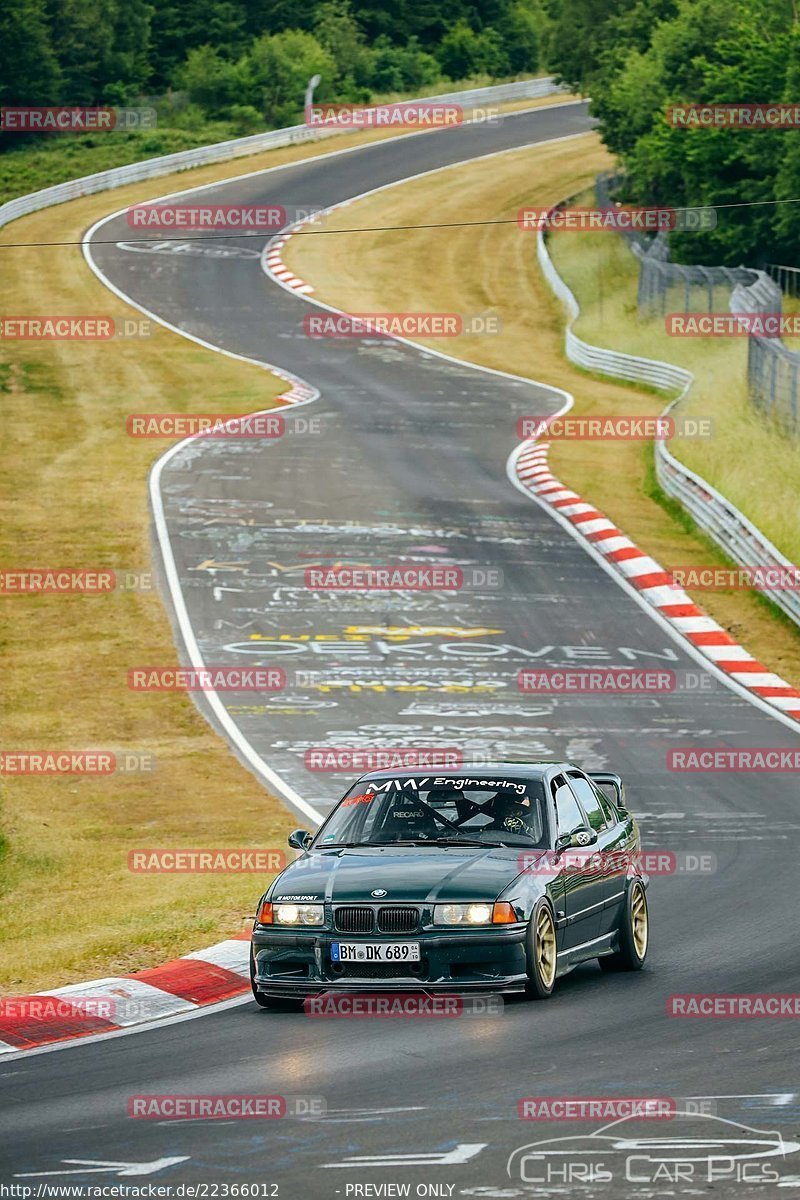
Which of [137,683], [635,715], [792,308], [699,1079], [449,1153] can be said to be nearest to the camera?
[449,1153]

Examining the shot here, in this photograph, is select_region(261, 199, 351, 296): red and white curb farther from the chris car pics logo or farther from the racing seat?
the chris car pics logo

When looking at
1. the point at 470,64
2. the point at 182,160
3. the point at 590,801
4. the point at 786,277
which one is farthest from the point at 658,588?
the point at 470,64

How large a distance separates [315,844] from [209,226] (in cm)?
5880

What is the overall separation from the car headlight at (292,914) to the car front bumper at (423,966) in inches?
2.5

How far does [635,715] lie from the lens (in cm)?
2273

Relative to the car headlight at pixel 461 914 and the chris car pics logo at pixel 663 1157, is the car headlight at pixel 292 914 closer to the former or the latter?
the car headlight at pixel 461 914

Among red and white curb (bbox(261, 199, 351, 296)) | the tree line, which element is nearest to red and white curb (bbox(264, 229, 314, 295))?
red and white curb (bbox(261, 199, 351, 296))

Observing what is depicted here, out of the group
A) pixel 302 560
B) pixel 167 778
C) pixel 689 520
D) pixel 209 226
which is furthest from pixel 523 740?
pixel 209 226

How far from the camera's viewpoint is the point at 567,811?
474 inches

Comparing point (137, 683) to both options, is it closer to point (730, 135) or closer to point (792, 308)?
point (792, 308)

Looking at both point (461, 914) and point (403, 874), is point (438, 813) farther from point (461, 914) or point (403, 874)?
point (461, 914)

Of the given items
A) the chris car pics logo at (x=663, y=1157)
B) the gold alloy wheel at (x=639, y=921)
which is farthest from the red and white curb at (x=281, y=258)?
the chris car pics logo at (x=663, y=1157)

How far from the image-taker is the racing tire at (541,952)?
10.6 meters

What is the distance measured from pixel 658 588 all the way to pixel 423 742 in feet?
28.2
